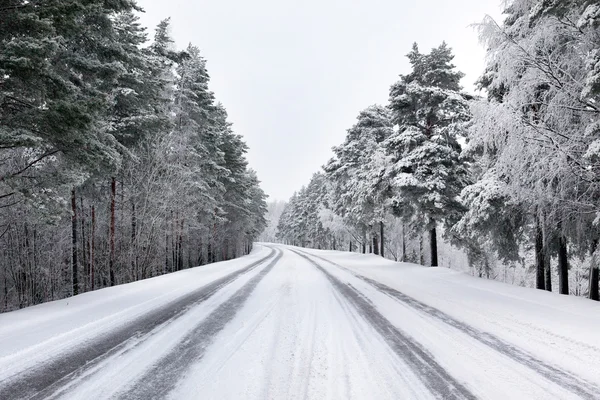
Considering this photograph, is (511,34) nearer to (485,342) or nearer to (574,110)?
(574,110)

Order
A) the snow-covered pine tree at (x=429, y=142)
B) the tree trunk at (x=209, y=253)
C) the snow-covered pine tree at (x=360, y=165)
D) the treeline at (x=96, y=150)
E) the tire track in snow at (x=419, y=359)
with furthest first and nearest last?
the tree trunk at (x=209, y=253), the snow-covered pine tree at (x=360, y=165), the snow-covered pine tree at (x=429, y=142), the treeline at (x=96, y=150), the tire track in snow at (x=419, y=359)

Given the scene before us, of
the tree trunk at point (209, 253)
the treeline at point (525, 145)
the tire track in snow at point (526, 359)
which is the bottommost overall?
the tree trunk at point (209, 253)


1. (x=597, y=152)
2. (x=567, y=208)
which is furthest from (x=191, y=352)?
(x=567, y=208)

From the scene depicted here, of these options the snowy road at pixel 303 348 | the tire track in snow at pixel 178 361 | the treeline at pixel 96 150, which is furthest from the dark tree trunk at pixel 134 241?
the tire track in snow at pixel 178 361

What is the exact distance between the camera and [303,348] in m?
4.21

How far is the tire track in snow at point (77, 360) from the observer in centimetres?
314

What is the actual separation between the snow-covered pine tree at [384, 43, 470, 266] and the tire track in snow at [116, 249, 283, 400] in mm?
11918

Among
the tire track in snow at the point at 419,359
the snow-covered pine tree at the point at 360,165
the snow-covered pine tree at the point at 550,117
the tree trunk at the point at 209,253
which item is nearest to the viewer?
the tire track in snow at the point at 419,359

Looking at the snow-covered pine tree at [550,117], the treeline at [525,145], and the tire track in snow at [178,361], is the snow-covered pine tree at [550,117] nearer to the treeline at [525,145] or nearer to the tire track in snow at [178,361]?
the treeline at [525,145]

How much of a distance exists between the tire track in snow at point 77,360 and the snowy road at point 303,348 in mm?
18

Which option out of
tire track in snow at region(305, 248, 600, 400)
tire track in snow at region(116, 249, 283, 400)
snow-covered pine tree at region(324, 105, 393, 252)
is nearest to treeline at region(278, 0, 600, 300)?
tire track in snow at region(305, 248, 600, 400)

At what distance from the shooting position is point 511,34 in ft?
29.7

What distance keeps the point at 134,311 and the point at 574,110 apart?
10.9 metres

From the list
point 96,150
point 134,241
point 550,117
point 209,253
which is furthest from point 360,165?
point 96,150
